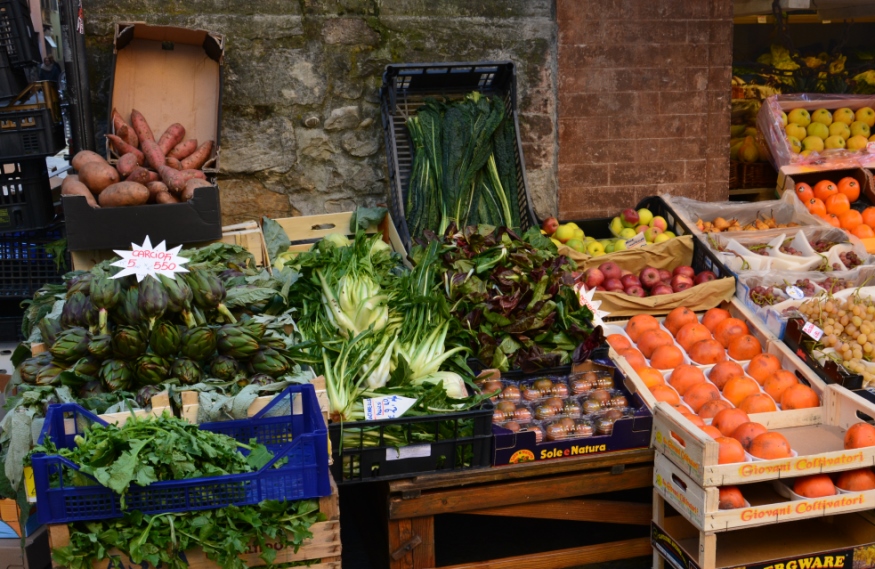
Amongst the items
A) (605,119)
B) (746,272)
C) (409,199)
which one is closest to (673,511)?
(746,272)

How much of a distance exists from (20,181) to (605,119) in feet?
11.8

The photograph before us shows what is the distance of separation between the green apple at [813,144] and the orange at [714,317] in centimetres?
206

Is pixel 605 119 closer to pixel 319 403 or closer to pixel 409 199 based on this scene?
pixel 409 199

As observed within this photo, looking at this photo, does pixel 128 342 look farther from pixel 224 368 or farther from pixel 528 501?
pixel 528 501

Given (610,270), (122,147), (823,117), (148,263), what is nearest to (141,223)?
(122,147)

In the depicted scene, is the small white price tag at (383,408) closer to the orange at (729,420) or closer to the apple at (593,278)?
the orange at (729,420)

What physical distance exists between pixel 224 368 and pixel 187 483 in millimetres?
775

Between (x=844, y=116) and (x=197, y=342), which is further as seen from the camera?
(x=844, y=116)

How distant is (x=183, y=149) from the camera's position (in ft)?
15.3

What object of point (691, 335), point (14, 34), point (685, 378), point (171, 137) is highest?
point (14, 34)

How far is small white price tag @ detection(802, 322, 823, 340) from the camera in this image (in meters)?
4.17

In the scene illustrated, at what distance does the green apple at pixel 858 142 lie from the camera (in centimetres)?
602

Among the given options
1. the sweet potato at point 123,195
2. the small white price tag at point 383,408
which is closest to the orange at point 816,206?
the small white price tag at point 383,408

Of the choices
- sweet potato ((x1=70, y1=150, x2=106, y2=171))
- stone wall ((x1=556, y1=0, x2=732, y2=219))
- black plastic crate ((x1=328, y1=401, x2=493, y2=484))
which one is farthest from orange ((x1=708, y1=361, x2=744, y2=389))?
sweet potato ((x1=70, y1=150, x2=106, y2=171))
